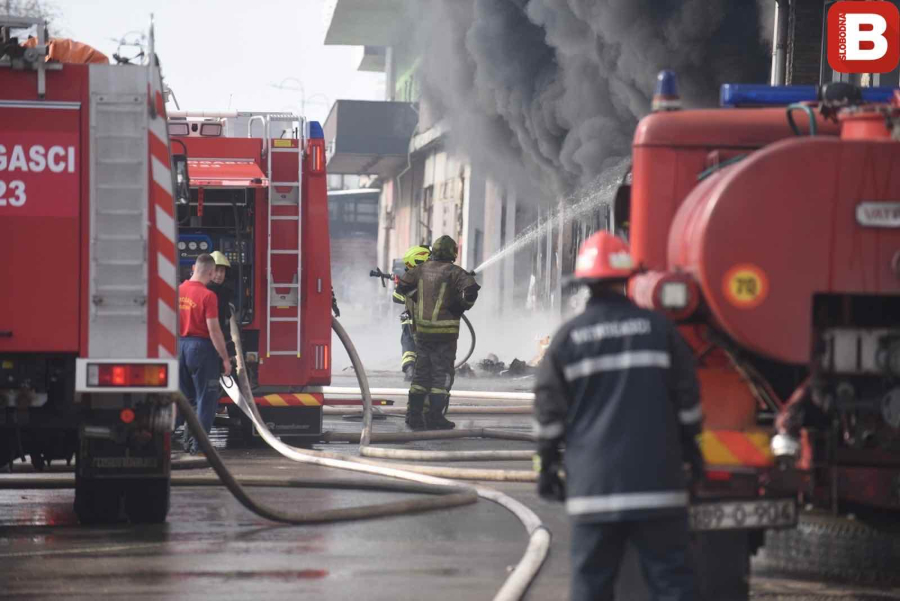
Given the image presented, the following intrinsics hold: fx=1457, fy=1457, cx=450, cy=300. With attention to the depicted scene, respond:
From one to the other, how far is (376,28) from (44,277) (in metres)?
41.4

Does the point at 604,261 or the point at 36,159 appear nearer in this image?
the point at 604,261

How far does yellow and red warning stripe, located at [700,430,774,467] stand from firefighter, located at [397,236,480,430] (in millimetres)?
7901

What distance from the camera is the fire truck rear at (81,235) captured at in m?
7.25

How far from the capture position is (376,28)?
47781mm

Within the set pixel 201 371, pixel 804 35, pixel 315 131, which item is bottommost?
pixel 201 371

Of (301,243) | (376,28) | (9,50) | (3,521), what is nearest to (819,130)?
(9,50)

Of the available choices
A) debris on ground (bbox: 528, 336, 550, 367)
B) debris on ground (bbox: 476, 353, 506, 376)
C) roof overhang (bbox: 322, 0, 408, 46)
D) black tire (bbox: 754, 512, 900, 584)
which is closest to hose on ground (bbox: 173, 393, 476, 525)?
black tire (bbox: 754, 512, 900, 584)

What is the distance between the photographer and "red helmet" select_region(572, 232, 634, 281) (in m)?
4.79

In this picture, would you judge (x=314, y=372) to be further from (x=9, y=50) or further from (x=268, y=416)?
(x=9, y=50)

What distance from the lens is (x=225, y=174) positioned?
1166 cm

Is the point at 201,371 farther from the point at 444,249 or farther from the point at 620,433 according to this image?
the point at 620,433

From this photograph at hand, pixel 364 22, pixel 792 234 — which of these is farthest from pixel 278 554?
pixel 364 22

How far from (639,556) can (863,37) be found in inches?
485

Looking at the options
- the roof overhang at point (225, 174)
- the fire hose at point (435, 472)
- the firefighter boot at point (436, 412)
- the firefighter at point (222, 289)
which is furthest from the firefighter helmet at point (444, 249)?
the firefighter at point (222, 289)
